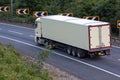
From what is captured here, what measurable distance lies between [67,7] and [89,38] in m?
28.3

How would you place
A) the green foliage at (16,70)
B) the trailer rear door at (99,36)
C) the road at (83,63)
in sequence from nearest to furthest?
1. the green foliage at (16,70)
2. the road at (83,63)
3. the trailer rear door at (99,36)

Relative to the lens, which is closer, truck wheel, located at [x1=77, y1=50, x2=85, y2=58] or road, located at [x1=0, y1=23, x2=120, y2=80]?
road, located at [x1=0, y1=23, x2=120, y2=80]

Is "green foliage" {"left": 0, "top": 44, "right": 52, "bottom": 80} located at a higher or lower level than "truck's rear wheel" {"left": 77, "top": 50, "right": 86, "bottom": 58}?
higher

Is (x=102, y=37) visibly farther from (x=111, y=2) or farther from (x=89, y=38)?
(x=111, y=2)

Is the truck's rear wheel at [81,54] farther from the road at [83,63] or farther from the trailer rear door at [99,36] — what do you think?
the trailer rear door at [99,36]

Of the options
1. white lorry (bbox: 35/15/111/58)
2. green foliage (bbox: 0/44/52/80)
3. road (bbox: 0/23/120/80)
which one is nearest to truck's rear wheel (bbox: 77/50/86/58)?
white lorry (bbox: 35/15/111/58)

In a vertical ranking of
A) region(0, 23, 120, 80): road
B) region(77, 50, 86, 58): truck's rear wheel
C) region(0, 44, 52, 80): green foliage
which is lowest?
region(0, 23, 120, 80): road

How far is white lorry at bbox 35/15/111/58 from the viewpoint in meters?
34.6

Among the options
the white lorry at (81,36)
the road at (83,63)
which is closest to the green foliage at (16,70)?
the road at (83,63)

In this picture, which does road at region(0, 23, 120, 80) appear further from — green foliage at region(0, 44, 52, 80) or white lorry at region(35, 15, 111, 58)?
green foliage at region(0, 44, 52, 80)

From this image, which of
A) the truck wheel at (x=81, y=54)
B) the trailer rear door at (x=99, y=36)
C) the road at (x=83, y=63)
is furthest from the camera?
the truck wheel at (x=81, y=54)

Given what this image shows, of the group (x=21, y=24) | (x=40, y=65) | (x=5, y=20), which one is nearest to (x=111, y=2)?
(x=21, y=24)

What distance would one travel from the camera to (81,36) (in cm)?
3531

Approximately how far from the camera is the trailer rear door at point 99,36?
3456 centimetres
